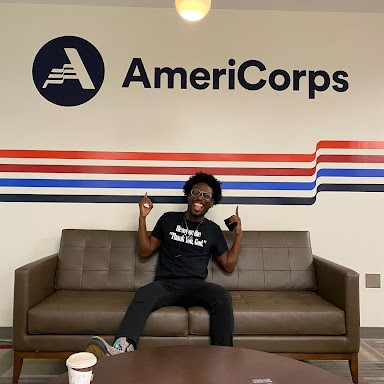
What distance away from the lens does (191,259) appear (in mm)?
2934

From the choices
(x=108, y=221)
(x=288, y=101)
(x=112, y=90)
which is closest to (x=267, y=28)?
(x=288, y=101)

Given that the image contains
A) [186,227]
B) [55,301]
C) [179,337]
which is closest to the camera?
[179,337]

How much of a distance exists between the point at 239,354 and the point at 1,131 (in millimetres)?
2752

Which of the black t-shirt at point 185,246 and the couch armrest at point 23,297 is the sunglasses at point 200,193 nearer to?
the black t-shirt at point 185,246

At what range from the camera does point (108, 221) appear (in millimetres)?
3492

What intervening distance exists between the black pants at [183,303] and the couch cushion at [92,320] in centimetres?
8

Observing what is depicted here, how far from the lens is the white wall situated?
3467 millimetres

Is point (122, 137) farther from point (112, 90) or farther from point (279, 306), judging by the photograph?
point (279, 306)

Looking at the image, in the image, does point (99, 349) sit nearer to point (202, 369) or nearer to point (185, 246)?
point (202, 369)

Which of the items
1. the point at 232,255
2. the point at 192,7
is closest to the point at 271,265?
the point at 232,255

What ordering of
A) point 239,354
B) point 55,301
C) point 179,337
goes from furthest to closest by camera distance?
1. point 55,301
2. point 179,337
3. point 239,354

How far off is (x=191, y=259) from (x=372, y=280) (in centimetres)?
171

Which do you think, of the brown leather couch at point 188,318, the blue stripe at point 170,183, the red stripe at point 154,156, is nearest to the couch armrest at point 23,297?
the brown leather couch at point 188,318

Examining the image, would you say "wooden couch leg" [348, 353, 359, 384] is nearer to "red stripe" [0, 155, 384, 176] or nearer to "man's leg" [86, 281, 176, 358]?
"man's leg" [86, 281, 176, 358]
